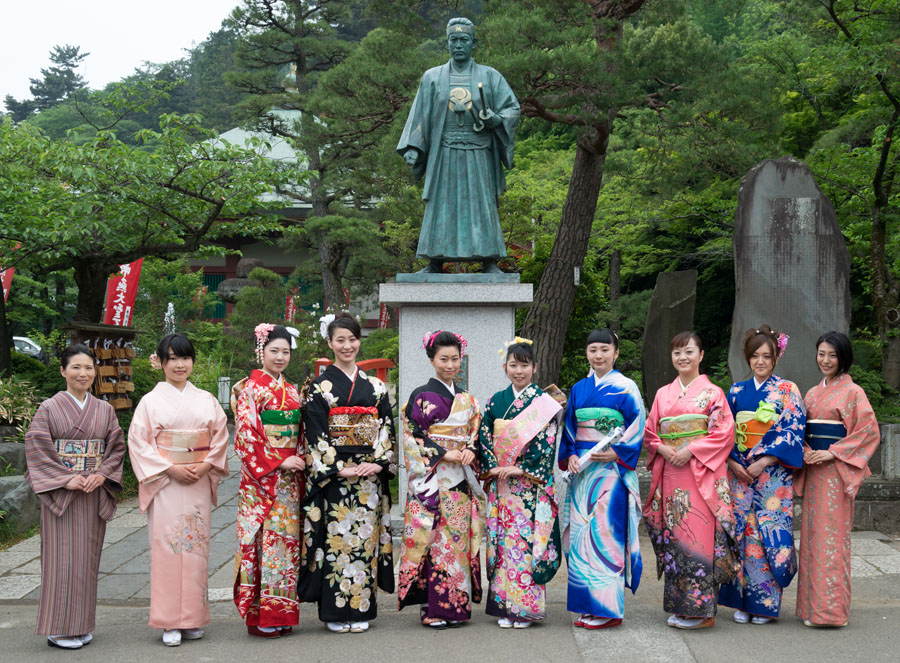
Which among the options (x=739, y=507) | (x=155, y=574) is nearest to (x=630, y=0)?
(x=739, y=507)

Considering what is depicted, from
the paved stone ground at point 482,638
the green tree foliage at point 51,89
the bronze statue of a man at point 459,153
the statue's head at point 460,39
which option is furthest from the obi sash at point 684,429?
the green tree foliage at point 51,89

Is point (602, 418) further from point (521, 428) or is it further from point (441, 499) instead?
point (441, 499)

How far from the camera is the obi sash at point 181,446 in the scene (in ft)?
15.0

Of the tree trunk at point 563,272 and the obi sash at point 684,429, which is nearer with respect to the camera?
the obi sash at point 684,429

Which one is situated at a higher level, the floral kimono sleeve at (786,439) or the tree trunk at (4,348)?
the tree trunk at (4,348)

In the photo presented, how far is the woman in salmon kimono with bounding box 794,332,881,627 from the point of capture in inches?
182

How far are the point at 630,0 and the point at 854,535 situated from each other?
6576 mm

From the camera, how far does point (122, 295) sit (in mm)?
15445

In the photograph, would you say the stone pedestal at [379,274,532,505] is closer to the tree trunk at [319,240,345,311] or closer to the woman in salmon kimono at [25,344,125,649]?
the woman in salmon kimono at [25,344,125,649]

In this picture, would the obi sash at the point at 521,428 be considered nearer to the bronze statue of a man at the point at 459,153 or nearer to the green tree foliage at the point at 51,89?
the bronze statue of a man at the point at 459,153

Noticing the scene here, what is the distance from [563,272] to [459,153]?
15.2 feet

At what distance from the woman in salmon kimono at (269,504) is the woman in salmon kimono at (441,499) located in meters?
0.63

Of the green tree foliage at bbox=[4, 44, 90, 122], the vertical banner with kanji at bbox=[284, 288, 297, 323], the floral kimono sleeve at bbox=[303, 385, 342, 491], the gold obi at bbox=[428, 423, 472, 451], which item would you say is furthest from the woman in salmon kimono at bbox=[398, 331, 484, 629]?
the green tree foliage at bbox=[4, 44, 90, 122]

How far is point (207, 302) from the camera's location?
67.5 ft
